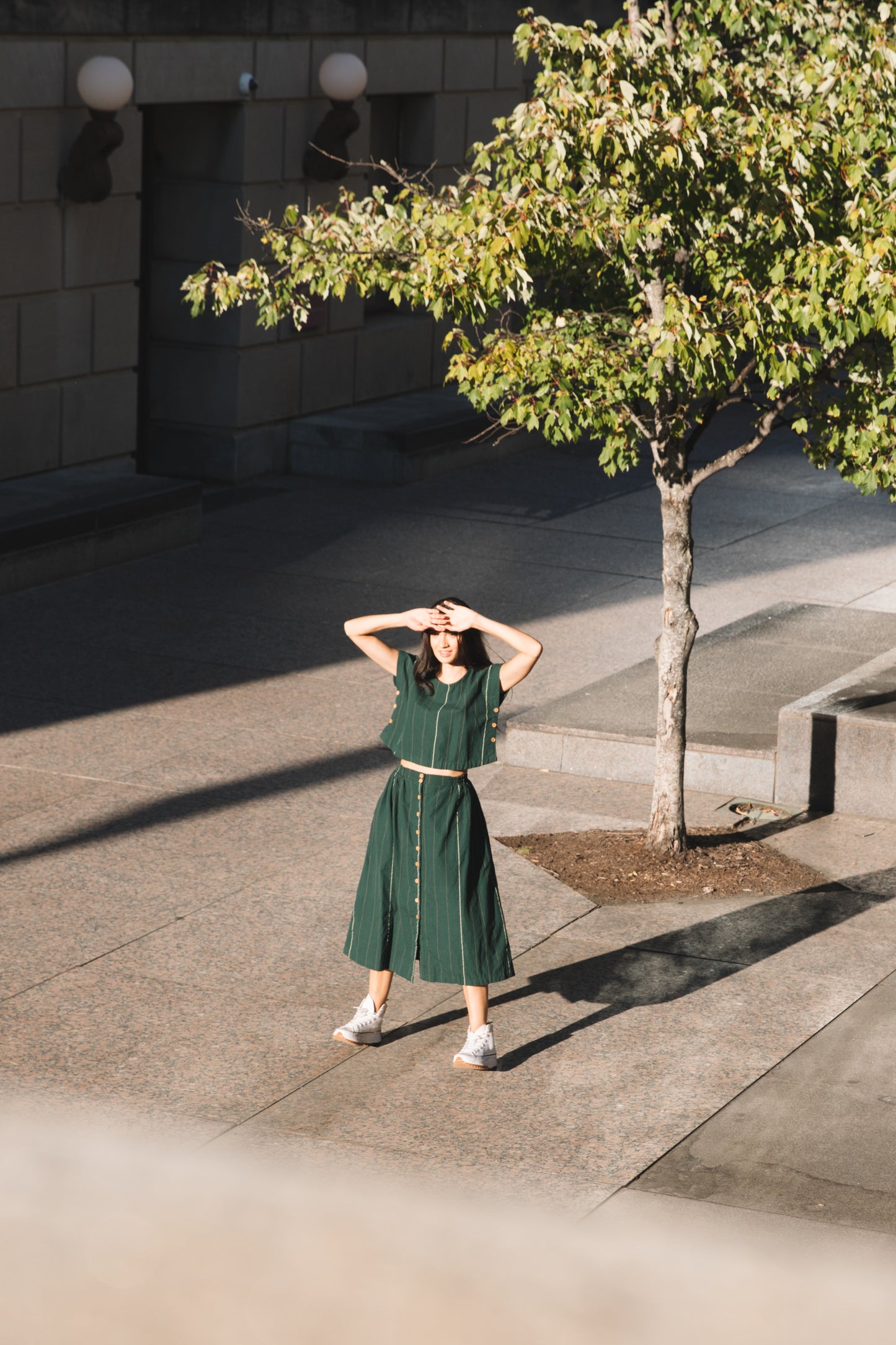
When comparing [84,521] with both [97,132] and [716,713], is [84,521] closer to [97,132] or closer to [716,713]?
[97,132]

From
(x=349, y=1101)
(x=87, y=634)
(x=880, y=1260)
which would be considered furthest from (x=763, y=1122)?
(x=87, y=634)

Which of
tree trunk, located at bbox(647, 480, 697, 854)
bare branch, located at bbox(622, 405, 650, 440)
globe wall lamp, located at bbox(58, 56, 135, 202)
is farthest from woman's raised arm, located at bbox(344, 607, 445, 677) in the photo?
globe wall lamp, located at bbox(58, 56, 135, 202)

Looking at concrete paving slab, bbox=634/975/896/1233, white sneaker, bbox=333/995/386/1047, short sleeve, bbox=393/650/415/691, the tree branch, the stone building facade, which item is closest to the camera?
concrete paving slab, bbox=634/975/896/1233

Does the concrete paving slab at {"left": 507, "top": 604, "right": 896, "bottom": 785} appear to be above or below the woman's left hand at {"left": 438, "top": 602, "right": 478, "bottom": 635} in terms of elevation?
below

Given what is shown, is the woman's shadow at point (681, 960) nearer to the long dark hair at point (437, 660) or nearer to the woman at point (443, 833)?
the woman at point (443, 833)

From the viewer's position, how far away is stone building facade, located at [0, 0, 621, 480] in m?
15.9

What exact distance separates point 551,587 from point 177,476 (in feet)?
18.0

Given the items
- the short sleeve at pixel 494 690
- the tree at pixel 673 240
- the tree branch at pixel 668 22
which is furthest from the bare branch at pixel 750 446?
the short sleeve at pixel 494 690

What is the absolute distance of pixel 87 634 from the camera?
1326cm

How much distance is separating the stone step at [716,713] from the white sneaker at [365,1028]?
350 cm

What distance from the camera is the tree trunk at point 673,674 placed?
30.4ft

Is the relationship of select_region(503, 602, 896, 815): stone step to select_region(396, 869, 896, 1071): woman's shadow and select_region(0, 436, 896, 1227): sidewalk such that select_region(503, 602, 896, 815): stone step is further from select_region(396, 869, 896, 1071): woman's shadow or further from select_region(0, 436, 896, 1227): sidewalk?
select_region(396, 869, 896, 1071): woman's shadow

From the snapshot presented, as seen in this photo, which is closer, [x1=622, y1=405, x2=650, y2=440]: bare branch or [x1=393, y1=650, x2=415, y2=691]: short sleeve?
[x1=393, y1=650, x2=415, y2=691]: short sleeve

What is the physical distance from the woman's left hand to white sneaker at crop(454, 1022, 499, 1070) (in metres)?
1.44
